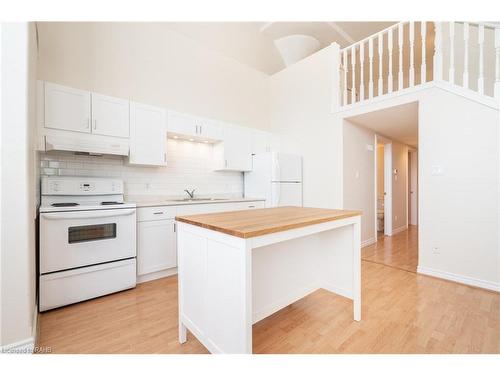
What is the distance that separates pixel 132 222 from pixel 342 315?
217 cm

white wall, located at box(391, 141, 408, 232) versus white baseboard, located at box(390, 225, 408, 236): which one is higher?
white wall, located at box(391, 141, 408, 232)

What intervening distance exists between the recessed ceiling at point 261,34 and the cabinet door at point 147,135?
159 cm

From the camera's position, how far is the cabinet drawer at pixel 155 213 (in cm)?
257

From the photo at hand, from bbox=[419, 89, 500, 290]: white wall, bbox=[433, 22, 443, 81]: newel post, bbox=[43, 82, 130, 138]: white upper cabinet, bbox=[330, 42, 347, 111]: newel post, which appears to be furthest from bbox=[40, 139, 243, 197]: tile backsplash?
bbox=[433, 22, 443, 81]: newel post

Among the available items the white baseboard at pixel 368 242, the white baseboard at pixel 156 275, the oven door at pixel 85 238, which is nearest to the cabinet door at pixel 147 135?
the oven door at pixel 85 238

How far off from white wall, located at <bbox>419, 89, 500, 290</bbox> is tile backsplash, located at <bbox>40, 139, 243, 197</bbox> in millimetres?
2796

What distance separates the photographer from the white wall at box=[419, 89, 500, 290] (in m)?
2.34

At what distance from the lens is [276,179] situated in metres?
3.72

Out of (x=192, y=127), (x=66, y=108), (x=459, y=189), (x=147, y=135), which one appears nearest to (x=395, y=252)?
(x=459, y=189)

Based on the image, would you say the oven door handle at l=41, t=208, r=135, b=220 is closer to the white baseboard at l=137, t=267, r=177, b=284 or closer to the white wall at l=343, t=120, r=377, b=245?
the white baseboard at l=137, t=267, r=177, b=284

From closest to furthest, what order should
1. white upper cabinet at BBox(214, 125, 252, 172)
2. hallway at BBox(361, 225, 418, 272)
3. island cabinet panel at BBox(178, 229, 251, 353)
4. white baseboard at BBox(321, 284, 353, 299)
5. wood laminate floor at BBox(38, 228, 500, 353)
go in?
island cabinet panel at BBox(178, 229, 251, 353)
wood laminate floor at BBox(38, 228, 500, 353)
white baseboard at BBox(321, 284, 353, 299)
hallway at BBox(361, 225, 418, 272)
white upper cabinet at BBox(214, 125, 252, 172)

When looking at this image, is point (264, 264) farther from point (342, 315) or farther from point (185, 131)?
point (185, 131)

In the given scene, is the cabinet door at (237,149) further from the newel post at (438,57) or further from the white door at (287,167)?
the newel post at (438,57)

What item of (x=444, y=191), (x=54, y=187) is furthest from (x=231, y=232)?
(x=444, y=191)
